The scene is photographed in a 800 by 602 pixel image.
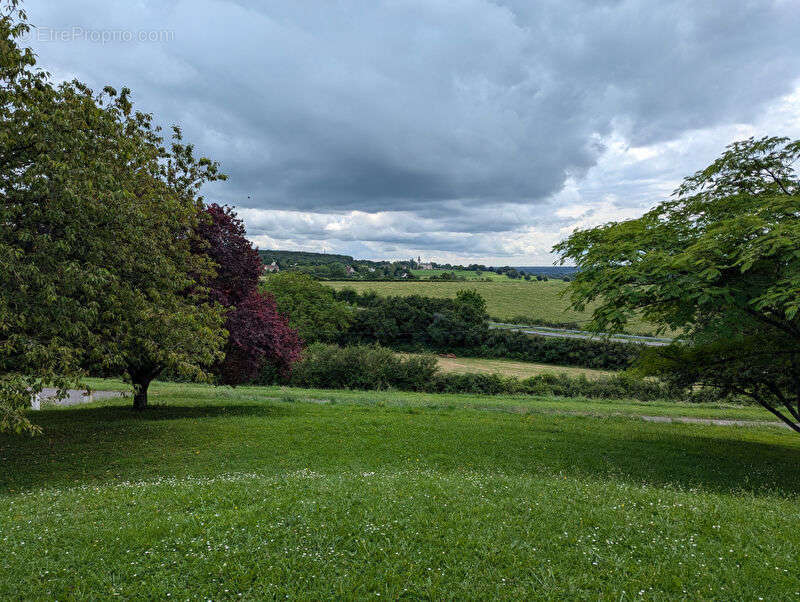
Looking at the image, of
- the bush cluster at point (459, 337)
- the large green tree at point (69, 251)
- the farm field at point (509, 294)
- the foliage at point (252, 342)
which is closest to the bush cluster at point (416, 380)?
the bush cluster at point (459, 337)

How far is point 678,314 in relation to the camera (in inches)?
387

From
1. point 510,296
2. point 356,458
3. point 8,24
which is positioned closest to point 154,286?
point 8,24

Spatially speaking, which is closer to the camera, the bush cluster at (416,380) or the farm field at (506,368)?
the bush cluster at (416,380)

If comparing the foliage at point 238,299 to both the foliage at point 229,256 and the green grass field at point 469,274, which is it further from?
the green grass field at point 469,274

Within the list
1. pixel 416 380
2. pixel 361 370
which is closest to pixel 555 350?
pixel 416 380

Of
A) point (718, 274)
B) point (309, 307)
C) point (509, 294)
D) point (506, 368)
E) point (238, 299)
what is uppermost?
point (718, 274)

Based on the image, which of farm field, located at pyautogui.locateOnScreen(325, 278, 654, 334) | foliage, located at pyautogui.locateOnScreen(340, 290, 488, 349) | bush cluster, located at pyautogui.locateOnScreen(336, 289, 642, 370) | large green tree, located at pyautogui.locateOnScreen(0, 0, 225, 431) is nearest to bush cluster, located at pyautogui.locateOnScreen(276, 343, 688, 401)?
bush cluster, located at pyautogui.locateOnScreen(336, 289, 642, 370)

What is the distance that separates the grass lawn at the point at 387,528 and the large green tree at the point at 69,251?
270cm

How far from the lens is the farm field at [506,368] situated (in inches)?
1650

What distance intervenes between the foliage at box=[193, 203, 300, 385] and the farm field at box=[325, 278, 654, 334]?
56.0 metres

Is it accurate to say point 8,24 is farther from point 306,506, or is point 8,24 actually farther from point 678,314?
point 678,314

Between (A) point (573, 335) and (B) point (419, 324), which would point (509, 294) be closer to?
(A) point (573, 335)

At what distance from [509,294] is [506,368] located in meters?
45.6

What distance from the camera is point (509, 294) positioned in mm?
88625
